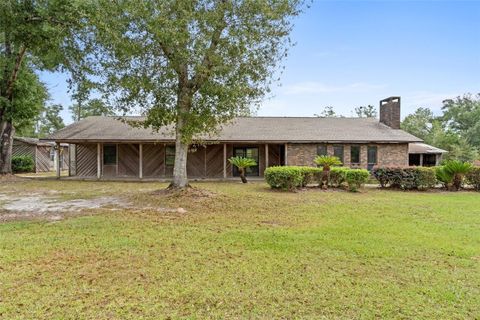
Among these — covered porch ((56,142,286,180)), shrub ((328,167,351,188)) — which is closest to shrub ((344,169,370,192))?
shrub ((328,167,351,188))

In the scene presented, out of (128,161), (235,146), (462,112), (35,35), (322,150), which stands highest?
(462,112)

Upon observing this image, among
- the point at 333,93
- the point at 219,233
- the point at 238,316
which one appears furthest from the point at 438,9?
the point at 333,93

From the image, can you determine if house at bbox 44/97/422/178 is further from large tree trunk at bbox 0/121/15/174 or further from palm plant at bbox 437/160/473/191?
palm plant at bbox 437/160/473/191

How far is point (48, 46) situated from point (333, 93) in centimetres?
3583

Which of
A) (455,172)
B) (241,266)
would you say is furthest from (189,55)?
(455,172)

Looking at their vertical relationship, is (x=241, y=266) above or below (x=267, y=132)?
below

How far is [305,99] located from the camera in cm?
4803

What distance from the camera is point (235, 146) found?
73.0ft

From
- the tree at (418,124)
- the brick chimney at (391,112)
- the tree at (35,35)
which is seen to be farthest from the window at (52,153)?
the tree at (418,124)

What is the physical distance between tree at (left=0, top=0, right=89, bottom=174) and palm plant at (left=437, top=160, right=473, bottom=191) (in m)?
16.3

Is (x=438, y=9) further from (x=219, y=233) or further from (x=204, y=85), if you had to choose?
(x=219, y=233)

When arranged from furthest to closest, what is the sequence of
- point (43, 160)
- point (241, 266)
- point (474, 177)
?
point (43, 160) < point (474, 177) < point (241, 266)

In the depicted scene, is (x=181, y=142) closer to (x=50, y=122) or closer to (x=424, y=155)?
(x=424, y=155)

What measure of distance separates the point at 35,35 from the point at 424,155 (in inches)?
1004
